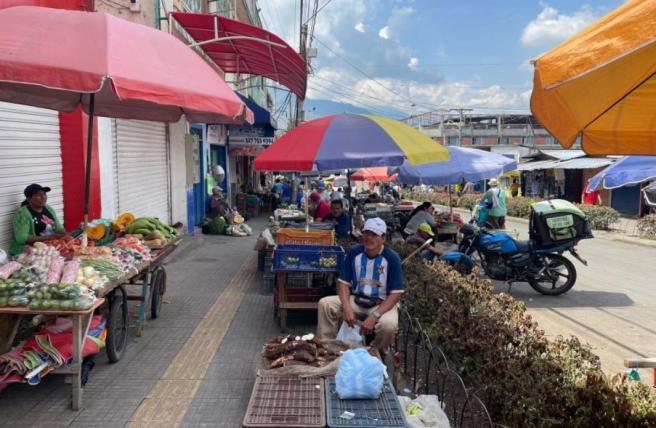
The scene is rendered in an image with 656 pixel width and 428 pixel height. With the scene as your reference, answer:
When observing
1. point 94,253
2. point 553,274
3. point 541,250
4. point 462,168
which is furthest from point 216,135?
point 94,253

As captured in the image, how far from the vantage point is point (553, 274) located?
8836 millimetres

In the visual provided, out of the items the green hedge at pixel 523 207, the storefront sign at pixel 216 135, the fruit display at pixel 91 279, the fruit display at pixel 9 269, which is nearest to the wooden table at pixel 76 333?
the fruit display at pixel 91 279

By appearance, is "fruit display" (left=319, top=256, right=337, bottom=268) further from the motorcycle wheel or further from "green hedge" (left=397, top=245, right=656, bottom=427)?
the motorcycle wheel

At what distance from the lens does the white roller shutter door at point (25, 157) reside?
6469mm

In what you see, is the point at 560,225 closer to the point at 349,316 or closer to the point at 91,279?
the point at 349,316

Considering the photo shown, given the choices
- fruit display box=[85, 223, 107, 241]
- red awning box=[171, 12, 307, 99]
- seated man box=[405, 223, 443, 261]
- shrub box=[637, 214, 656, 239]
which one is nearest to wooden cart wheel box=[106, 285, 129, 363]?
fruit display box=[85, 223, 107, 241]

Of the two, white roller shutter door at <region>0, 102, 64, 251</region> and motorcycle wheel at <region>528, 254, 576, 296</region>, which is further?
motorcycle wheel at <region>528, 254, 576, 296</region>

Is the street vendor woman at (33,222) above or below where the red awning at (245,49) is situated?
below

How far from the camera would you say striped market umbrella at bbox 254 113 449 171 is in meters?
6.14

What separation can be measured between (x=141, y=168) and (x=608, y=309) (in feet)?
29.8

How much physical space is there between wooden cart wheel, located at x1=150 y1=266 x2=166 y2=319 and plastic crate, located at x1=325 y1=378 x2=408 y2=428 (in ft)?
11.5

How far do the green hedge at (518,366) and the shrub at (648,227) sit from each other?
14.3 m

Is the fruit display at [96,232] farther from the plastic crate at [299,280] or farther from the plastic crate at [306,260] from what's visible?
A: the plastic crate at [299,280]

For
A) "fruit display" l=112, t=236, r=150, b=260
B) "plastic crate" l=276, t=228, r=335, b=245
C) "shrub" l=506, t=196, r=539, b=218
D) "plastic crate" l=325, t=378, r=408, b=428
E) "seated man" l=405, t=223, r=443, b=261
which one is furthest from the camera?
"shrub" l=506, t=196, r=539, b=218
